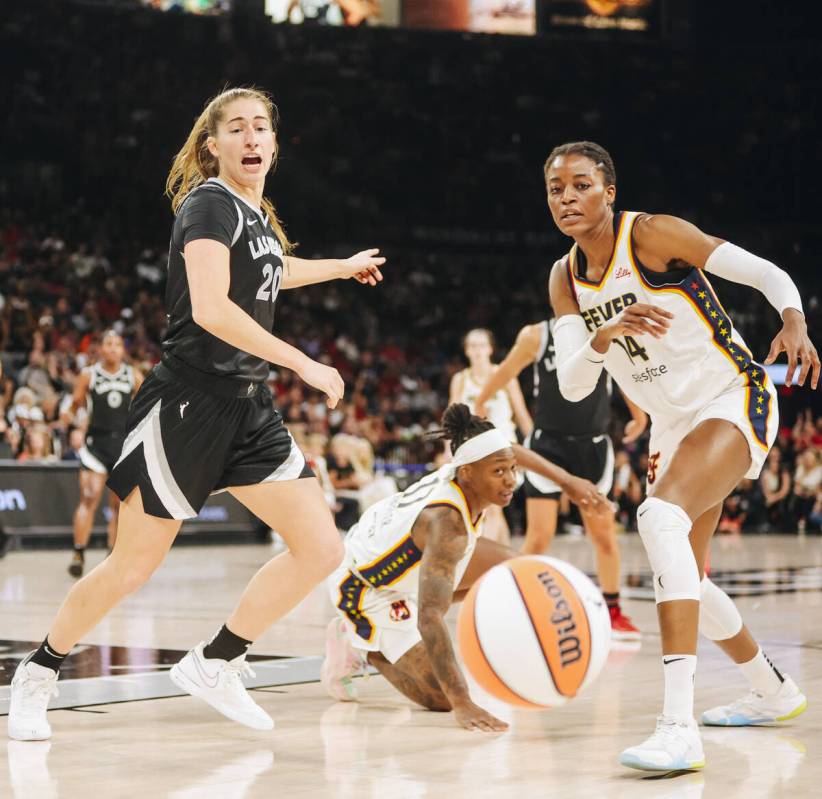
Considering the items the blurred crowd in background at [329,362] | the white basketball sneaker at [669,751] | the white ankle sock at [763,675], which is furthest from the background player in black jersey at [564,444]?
the blurred crowd in background at [329,362]

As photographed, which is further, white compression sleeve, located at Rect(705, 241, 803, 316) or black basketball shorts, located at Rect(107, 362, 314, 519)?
black basketball shorts, located at Rect(107, 362, 314, 519)

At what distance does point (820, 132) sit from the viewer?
27.8 metres

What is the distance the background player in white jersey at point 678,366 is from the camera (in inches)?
156

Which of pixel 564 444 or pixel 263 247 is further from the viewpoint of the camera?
pixel 564 444

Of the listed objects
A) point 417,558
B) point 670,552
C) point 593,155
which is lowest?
point 417,558

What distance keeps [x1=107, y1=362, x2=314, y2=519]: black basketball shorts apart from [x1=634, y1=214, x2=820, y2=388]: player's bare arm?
1.36 meters

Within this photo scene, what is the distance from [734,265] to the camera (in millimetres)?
4164

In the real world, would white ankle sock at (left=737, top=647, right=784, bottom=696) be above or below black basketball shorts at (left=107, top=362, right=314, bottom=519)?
below

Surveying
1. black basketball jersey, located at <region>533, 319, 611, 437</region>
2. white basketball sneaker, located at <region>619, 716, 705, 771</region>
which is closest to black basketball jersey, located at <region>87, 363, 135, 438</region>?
black basketball jersey, located at <region>533, 319, 611, 437</region>

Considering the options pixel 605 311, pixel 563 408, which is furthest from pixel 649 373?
pixel 563 408

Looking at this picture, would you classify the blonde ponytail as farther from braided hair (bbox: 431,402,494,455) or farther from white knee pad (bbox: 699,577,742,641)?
white knee pad (bbox: 699,577,742,641)

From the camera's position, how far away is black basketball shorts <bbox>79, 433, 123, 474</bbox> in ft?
37.4

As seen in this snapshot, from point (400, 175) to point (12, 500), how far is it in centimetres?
1483

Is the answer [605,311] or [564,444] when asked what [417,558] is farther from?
[564,444]
